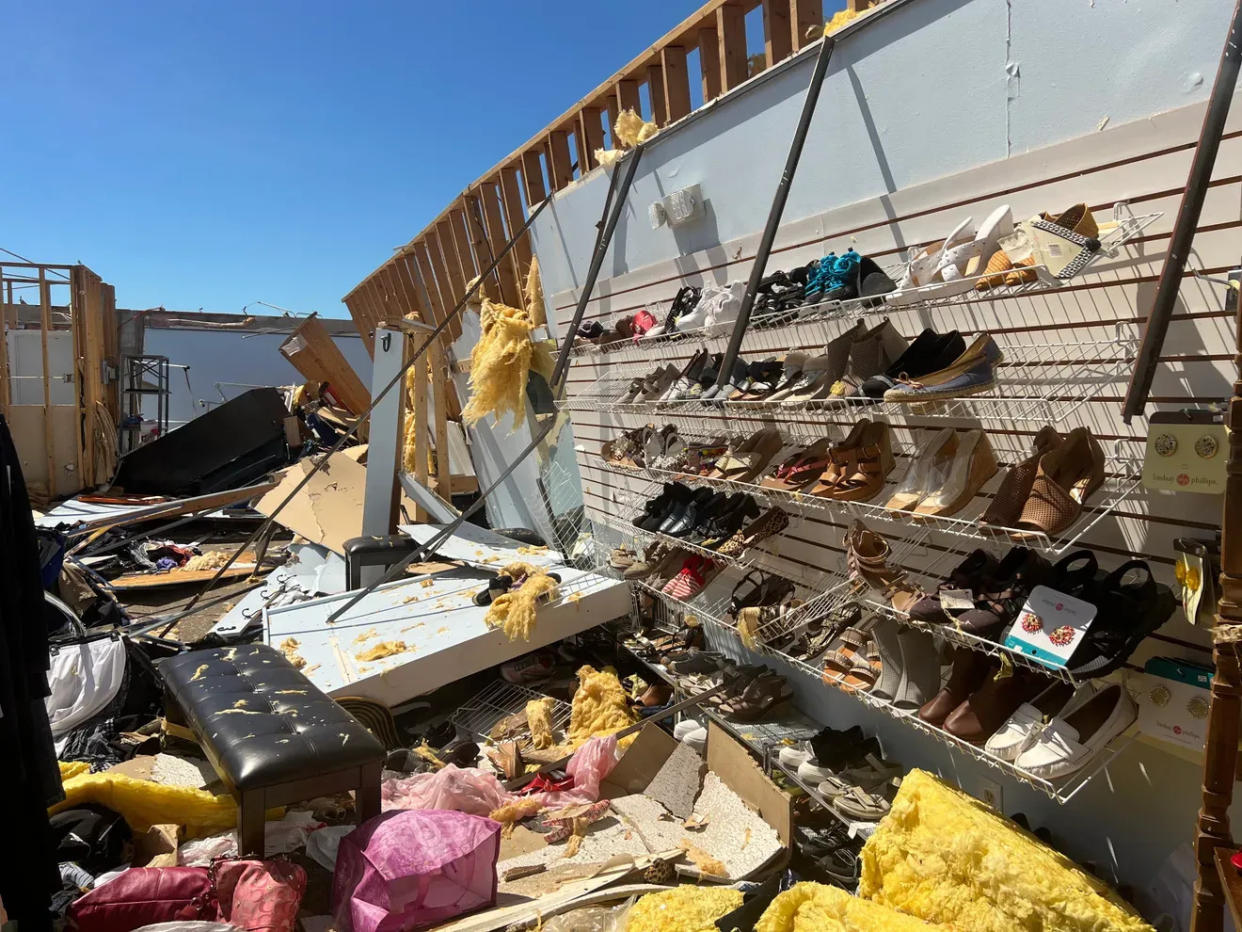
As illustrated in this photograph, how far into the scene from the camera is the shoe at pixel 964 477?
229 centimetres

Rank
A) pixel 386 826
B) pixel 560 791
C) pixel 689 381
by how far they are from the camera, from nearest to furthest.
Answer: pixel 386 826 < pixel 560 791 < pixel 689 381

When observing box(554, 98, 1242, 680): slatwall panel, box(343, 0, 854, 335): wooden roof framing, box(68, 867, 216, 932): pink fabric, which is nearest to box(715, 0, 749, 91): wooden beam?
box(343, 0, 854, 335): wooden roof framing

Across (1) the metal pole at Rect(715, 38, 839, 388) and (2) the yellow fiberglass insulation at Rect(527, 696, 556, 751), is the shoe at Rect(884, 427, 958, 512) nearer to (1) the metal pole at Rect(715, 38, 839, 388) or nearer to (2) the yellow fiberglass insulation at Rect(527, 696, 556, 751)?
(1) the metal pole at Rect(715, 38, 839, 388)

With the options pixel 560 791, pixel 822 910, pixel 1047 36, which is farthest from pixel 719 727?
pixel 1047 36

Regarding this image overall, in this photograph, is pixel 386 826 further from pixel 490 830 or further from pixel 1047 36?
pixel 1047 36

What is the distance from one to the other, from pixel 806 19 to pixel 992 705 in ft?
8.53

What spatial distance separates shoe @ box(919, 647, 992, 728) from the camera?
7.34ft

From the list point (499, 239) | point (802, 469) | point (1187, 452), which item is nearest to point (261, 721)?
point (802, 469)

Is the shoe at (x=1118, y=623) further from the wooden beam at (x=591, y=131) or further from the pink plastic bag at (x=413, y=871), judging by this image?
the wooden beam at (x=591, y=131)

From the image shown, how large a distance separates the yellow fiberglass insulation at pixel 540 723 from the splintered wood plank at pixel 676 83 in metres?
2.88

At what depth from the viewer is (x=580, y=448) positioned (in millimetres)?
5293

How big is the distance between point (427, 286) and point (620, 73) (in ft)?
13.1

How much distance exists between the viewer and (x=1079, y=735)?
1976 mm

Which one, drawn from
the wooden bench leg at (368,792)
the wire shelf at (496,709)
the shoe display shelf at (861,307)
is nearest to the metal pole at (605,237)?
the shoe display shelf at (861,307)
